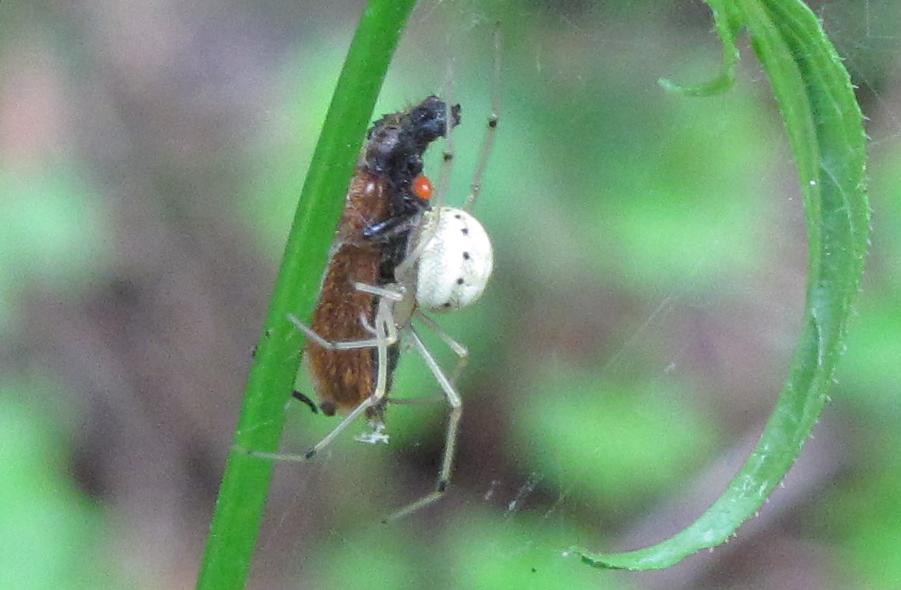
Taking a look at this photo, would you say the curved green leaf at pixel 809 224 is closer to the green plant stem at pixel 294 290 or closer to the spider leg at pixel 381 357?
the green plant stem at pixel 294 290

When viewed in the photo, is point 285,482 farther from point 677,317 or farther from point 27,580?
point 677,317

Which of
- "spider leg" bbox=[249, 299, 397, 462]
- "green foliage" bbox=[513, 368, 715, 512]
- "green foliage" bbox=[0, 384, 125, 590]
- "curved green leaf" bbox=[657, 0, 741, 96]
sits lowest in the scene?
"green foliage" bbox=[0, 384, 125, 590]

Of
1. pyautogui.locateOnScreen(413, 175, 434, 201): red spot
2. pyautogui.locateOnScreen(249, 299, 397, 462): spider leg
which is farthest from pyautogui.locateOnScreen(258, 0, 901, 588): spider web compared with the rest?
pyautogui.locateOnScreen(413, 175, 434, 201): red spot

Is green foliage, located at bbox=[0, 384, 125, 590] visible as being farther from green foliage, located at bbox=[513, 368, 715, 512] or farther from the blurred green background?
green foliage, located at bbox=[513, 368, 715, 512]

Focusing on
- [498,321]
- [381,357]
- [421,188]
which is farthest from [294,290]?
[498,321]

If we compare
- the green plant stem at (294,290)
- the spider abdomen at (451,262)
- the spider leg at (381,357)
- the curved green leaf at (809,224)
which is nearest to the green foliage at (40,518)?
the spider leg at (381,357)

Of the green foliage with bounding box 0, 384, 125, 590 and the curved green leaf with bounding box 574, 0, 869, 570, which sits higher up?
the curved green leaf with bounding box 574, 0, 869, 570

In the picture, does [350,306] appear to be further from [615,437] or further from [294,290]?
[615,437]

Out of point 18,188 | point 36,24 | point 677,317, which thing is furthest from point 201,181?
point 677,317
